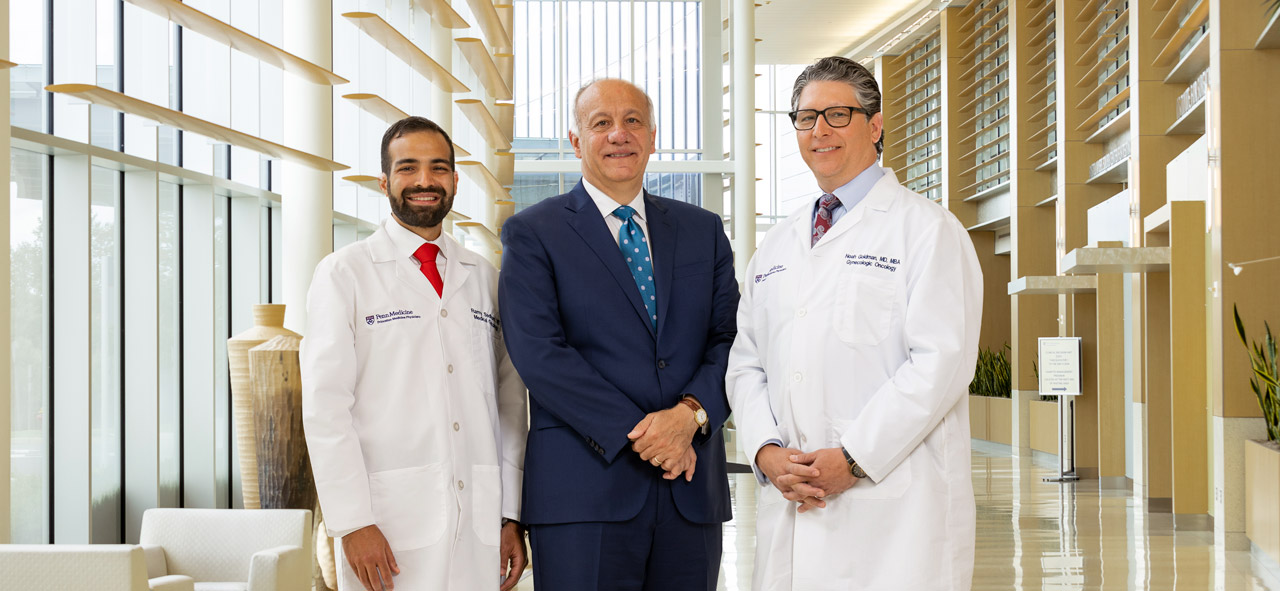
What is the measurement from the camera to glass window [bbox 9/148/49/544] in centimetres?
597

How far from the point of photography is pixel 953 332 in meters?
2.22

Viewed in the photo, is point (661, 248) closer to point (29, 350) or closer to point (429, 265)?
point (429, 265)

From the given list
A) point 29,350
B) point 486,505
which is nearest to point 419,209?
point 486,505

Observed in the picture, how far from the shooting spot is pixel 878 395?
7.30 feet

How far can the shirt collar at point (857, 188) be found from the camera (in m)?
2.42

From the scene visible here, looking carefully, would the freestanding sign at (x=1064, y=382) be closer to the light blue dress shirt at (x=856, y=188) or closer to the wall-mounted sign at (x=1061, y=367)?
the wall-mounted sign at (x=1061, y=367)

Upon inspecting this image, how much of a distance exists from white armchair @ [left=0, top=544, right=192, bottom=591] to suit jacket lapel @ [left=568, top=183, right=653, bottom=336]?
1.61 meters

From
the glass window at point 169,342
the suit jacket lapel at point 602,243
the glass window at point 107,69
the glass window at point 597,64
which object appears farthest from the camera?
the glass window at point 597,64

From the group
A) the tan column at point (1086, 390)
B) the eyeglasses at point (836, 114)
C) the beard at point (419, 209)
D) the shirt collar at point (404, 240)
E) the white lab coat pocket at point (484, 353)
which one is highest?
the eyeglasses at point (836, 114)

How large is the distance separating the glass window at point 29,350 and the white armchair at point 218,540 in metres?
2.24

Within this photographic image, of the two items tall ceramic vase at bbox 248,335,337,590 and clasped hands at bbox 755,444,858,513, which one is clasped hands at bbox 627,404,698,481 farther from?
tall ceramic vase at bbox 248,335,337,590

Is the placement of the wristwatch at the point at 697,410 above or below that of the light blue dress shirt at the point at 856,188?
below

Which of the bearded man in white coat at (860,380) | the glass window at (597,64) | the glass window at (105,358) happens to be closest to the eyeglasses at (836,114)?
the bearded man in white coat at (860,380)

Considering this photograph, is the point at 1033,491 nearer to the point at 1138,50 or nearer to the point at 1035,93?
the point at 1138,50
